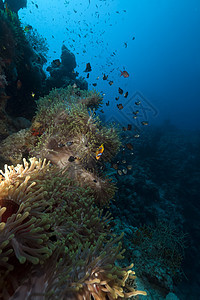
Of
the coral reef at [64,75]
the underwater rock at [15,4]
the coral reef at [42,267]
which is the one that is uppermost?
the underwater rock at [15,4]

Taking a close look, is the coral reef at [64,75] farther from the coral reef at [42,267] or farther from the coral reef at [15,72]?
the coral reef at [42,267]

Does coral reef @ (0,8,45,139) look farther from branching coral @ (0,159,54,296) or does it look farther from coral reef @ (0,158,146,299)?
coral reef @ (0,158,146,299)

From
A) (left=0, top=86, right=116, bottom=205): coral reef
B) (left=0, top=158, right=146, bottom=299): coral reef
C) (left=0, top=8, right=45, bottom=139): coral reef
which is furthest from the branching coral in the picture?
(left=0, top=8, right=45, bottom=139): coral reef

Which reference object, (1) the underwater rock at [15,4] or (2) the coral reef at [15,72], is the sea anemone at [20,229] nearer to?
(2) the coral reef at [15,72]

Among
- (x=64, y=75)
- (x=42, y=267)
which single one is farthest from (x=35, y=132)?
(x=64, y=75)

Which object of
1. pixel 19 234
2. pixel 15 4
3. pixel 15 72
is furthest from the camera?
pixel 15 4

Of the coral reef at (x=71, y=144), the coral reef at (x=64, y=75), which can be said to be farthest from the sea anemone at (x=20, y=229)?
the coral reef at (x=64, y=75)

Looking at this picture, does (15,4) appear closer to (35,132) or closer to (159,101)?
(35,132)

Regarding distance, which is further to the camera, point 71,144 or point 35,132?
point 35,132

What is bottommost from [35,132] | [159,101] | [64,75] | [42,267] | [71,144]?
[42,267]

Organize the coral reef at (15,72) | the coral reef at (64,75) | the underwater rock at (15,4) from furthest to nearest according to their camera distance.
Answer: the underwater rock at (15,4) → the coral reef at (64,75) → the coral reef at (15,72)

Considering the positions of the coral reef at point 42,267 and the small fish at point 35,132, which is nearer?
the coral reef at point 42,267

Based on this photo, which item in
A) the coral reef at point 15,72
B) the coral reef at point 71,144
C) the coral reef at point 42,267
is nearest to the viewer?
the coral reef at point 42,267

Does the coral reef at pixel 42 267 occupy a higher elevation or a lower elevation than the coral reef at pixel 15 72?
lower
